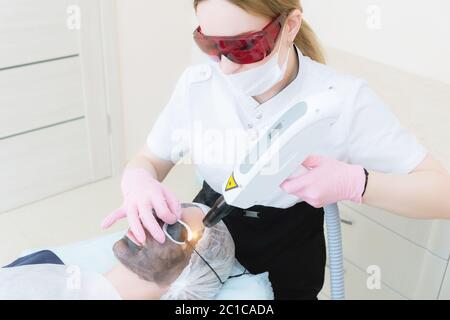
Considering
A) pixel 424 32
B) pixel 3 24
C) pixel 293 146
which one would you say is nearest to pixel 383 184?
pixel 293 146

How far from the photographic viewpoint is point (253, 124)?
4.08 feet

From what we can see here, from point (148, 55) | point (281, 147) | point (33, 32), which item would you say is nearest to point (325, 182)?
point (281, 147)

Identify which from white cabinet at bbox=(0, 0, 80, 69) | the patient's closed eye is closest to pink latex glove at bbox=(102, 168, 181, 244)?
Result: the patient's closed eye

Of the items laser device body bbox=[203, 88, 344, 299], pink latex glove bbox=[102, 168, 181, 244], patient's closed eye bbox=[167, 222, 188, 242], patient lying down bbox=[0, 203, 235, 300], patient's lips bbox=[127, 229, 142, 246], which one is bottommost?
patient lying down bbox=[0, 203, 235, 300]

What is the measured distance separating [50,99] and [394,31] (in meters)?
1.68

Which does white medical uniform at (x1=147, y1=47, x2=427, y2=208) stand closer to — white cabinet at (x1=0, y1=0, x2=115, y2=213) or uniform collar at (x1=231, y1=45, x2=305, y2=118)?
uniform collar at (x1=231, y1=45, x2=305, y2=118)

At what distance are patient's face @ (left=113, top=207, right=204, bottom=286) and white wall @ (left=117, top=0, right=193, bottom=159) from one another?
1.72 meters

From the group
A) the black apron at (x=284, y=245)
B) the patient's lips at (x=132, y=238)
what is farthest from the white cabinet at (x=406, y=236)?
the patient's lips at (x=132, y=238)

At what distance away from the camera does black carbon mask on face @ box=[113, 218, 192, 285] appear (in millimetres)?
1167

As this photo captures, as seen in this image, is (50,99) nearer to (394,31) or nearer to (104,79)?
(104,79)

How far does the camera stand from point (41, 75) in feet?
8.09

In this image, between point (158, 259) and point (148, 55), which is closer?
point (158, 259)
